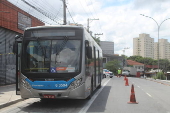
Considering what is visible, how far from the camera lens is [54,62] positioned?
356 inches

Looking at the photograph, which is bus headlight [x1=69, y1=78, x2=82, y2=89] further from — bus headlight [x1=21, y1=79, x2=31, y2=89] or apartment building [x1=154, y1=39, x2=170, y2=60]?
apartment building [x1=154, y1=39, x2=170, y2=60]

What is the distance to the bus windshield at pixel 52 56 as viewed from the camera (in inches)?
355

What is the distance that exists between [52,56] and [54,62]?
25 cm

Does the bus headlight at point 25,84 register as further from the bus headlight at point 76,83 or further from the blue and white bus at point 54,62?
the bus headlight at point 76,83

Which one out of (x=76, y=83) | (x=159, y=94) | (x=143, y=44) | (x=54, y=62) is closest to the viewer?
(x=76, y=83)

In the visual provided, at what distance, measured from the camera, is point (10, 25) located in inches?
771

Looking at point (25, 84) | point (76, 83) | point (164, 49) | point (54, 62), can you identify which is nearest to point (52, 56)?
point (54, 62)

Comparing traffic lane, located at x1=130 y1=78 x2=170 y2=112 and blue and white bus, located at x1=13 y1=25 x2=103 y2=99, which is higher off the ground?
blue and white bus, located at x1=13 y1=25 x2=103 y2=99

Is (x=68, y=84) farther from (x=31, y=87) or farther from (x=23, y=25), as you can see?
(x=23, y=25)

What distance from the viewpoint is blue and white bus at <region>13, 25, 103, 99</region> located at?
8852 mm

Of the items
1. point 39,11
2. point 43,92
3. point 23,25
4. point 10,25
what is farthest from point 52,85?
point 23,25

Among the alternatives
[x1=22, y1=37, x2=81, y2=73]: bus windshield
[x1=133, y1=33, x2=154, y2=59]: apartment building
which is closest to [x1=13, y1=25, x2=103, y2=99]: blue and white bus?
[x1=22, y1=37, x2=81, y2=73]: bus windshield

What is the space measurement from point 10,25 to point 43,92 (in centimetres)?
1238

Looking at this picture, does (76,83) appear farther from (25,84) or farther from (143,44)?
(143,44)
